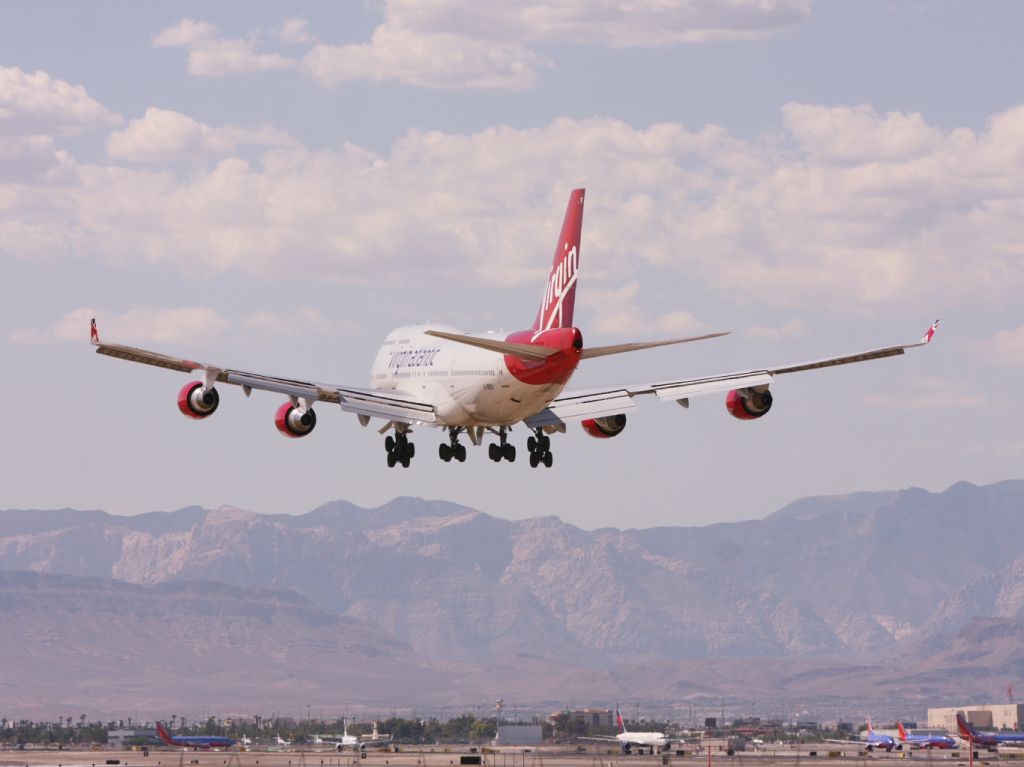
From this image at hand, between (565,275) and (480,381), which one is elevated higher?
(565,275)

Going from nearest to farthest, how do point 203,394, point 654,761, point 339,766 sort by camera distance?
point 203,394, point 339,766, point 654,761

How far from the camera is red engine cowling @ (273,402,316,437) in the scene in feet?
345

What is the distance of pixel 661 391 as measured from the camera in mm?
104250

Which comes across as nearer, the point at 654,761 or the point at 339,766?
the point at 339,766

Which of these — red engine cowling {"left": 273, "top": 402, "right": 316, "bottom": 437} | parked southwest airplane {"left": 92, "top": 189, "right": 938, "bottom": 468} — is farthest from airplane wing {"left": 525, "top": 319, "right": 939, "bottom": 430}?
red engine cowling {"left": 273, "top": 402, "right": 316, "bottom": 437}

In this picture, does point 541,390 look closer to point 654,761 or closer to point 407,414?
point 407,414

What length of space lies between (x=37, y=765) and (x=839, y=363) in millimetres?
116112

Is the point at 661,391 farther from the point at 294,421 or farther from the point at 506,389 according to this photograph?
the point at 294,421

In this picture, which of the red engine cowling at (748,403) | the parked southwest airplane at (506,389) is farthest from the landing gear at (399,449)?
the red engine cowling at (748,403)

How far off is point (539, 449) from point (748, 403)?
512 inches

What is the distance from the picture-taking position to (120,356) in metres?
94.6

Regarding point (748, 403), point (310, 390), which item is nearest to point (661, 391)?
point (748, 403)

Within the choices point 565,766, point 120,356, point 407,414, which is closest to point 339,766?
point 565,766

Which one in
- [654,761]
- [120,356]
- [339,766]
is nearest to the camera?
[120,356]
